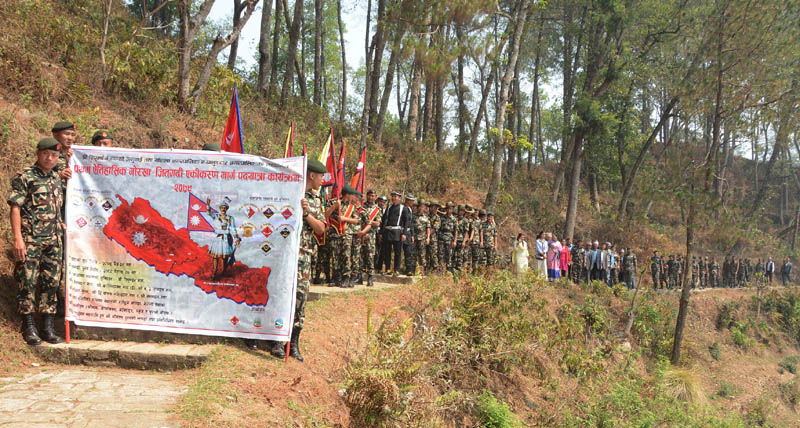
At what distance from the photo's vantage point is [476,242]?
43.5 ft

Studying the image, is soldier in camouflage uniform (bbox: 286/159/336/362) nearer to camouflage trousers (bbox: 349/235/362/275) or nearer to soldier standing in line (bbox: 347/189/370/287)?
soldier standing in line (bbox: 347/189/370/287)

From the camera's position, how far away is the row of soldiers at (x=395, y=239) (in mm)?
8805

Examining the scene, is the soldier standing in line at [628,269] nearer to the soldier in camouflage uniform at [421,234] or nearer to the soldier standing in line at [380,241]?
the soldier in camouflage uniform at [421,234]

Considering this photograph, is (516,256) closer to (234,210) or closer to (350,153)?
(350,153)

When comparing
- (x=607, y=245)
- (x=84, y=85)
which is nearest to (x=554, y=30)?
(x=607, y=245)

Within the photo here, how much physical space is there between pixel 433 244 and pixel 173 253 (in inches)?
317

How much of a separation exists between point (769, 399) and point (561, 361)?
11.2 m

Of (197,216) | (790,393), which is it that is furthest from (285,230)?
(790,393)

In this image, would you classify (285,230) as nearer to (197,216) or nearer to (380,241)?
(197,216)

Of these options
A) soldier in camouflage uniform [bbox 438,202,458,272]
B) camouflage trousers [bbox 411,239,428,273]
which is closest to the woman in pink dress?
soldier in camouflage uniform [bbox 438,202,458,272]

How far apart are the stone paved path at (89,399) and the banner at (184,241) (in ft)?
1.86

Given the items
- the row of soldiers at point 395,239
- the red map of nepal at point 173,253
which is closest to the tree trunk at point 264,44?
the row of soldiers at point 395,239

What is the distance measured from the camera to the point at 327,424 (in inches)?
173

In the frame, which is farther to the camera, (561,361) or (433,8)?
(433,8)
